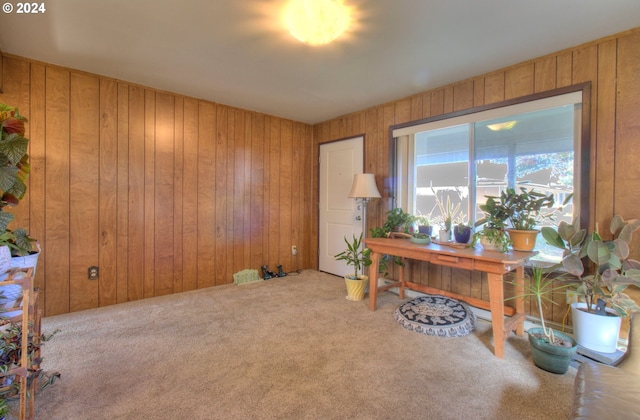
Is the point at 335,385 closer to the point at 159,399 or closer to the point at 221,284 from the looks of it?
the point at 159,399

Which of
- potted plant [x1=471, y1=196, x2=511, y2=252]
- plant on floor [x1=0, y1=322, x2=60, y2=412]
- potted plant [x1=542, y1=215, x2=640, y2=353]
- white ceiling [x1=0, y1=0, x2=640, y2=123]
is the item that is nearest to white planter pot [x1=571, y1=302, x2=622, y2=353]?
potted plant [x1=542, y1=215, x2=640, y2=353]

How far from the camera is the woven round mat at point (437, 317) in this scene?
231cm

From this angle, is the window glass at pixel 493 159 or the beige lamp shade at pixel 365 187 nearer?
the window glass at pixel 493 159

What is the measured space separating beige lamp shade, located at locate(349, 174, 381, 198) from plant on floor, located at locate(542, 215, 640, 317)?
1.72m

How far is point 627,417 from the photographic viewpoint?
918 millimetres

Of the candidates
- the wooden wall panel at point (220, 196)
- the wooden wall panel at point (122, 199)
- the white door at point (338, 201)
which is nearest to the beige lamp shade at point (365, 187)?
the white door at point (338, 201)

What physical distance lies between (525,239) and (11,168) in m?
3.29

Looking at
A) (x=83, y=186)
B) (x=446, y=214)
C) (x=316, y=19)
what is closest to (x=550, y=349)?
(x=446, y=214)

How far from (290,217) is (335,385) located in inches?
111

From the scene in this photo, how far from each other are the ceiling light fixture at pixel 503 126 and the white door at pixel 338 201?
152cm

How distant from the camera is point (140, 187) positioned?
3.04 metres

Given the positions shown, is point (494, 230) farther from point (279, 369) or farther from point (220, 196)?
point (220, 196)

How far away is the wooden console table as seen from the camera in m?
1.98

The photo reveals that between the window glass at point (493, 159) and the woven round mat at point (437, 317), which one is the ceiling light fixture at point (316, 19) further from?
the woven round mat at point (437, 317)
